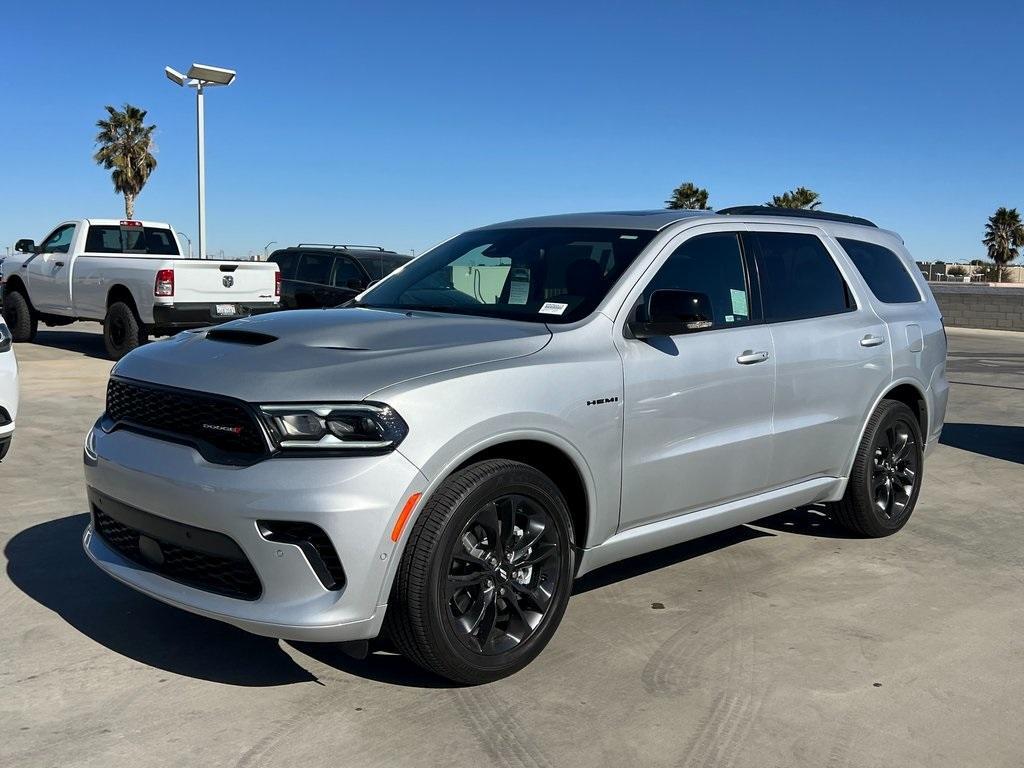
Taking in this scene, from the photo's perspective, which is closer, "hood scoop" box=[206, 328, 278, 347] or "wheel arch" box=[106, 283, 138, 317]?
"hood scoop" box=[206, 328, 278, 347]

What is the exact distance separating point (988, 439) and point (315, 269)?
33.9 ft

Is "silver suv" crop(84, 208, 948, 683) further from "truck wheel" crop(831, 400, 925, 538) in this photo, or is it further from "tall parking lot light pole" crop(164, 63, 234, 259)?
"tall parking lot light pole" crop(164, 63, 234, 259)

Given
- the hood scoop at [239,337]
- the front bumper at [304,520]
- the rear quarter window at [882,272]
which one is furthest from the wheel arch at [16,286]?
the front bumper at [304,520]

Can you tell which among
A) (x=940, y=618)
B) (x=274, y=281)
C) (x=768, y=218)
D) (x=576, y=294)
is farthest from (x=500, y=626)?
(x=274, y=281)

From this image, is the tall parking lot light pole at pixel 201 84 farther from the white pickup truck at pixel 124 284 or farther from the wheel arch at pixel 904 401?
the wheel arch at pixel 904 401

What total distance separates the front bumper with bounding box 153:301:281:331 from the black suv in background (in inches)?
52.1

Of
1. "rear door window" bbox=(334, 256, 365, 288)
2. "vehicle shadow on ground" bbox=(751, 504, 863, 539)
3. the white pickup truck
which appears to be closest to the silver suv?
"vehicle shadow on ground" bbox=(751, 504, 863, 539)

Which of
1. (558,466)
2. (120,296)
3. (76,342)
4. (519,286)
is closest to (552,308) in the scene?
(519,286)

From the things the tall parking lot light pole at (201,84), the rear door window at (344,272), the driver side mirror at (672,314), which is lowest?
the driver side mirror at (672,314)

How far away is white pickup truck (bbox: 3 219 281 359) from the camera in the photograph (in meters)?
13.5

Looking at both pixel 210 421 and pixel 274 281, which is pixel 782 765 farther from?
pixel 274 281

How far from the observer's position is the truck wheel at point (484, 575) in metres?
3.45

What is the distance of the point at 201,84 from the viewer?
82.8 feet

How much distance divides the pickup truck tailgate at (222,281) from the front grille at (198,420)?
10016 millimetres
